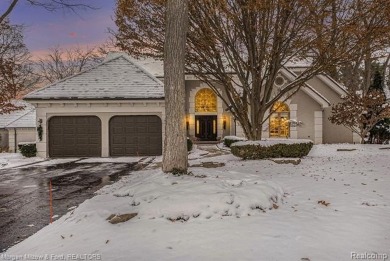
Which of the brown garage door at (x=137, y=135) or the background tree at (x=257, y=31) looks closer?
the background tree at (x=257, y=31)

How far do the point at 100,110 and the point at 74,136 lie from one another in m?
2.33

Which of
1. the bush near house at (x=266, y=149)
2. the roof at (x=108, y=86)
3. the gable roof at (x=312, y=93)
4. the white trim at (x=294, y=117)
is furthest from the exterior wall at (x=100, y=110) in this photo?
the white trim at (x=294, y=117)

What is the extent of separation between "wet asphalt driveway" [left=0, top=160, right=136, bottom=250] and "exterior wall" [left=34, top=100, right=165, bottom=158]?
417 cm

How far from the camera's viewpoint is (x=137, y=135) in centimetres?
2041

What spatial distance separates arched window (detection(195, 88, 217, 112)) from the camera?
92.5 ft

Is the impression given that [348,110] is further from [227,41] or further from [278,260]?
[278,260]

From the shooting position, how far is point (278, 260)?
4.26 m

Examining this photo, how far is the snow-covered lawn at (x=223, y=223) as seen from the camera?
4594 millimetres

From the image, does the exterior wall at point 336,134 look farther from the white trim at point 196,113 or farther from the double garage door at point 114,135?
the double garage door at point 114,135

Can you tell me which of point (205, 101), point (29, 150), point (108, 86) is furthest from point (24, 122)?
point (205, 101)

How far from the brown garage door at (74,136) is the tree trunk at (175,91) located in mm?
13518

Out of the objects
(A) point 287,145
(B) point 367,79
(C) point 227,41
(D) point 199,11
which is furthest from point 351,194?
(B) point 367,79

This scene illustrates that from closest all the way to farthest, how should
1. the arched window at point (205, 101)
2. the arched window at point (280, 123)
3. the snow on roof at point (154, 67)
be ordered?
the arched window at point (280, 123)
the arched window at point (205, 101)
the snow on roof at point (154, 67)

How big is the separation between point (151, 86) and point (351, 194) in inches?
610
